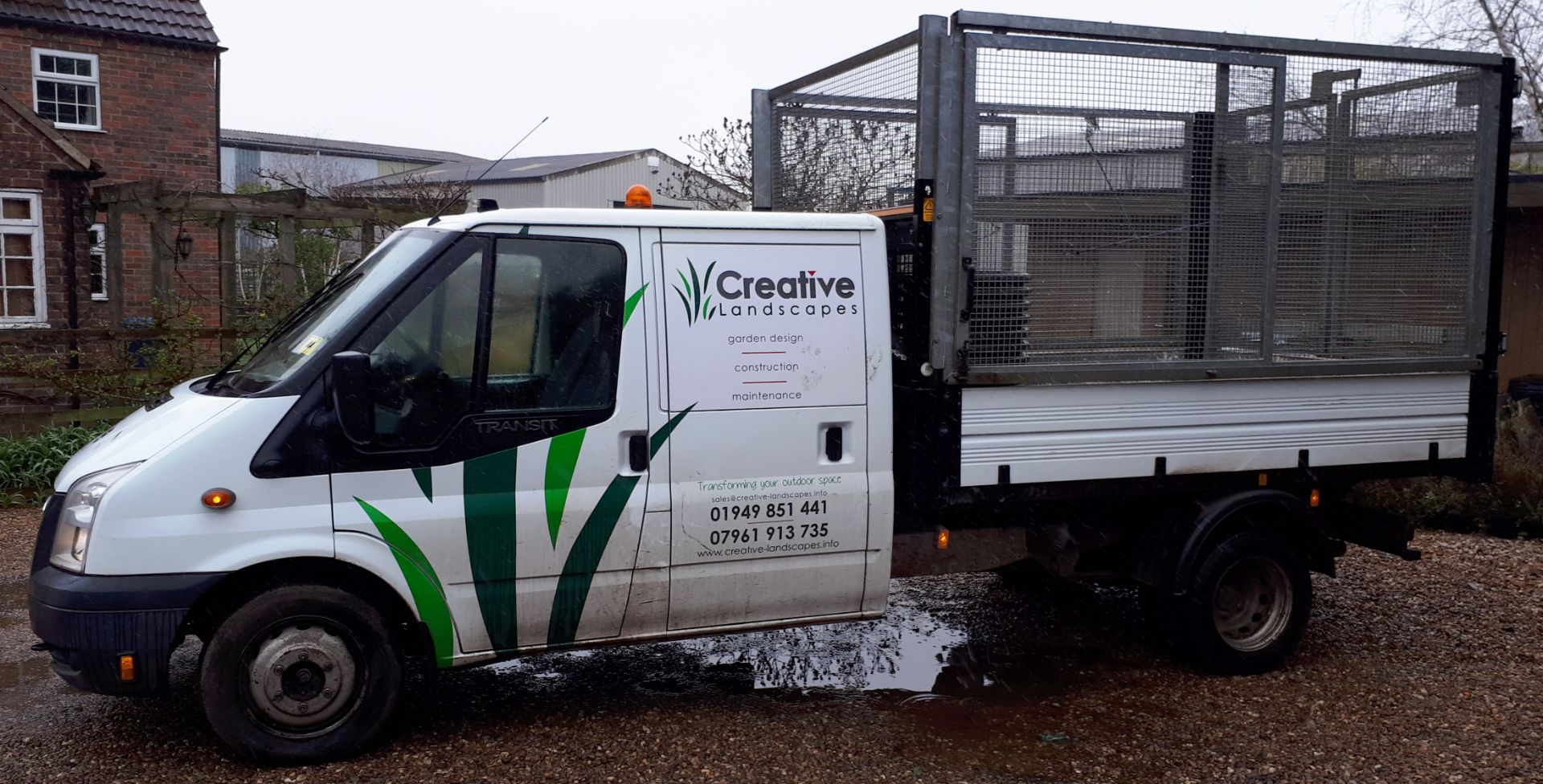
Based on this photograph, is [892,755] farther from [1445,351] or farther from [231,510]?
[1445,351]

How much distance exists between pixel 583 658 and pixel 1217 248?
3.61 meters

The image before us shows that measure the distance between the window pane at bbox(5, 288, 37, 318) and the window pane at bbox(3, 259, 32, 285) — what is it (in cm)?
12

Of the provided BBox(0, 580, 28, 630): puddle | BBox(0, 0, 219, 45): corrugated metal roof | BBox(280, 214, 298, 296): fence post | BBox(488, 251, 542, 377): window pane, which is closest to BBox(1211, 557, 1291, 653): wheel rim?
BBox(488, 251, 542, 377): window pane

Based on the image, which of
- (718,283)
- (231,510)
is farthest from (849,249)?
(231,510)

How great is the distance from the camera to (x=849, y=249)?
203 inches

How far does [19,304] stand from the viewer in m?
16.6

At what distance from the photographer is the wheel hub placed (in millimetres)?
4465

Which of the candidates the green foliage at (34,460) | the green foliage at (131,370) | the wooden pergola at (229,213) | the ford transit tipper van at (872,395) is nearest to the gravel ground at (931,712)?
the ford transit tipper van at (872,395)

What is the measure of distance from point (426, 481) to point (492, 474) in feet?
0.79

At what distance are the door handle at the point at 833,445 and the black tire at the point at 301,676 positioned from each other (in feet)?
6.08

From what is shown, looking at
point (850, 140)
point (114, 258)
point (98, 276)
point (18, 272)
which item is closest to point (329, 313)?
point (850, 140)

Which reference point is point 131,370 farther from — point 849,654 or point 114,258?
Result: point 849,654

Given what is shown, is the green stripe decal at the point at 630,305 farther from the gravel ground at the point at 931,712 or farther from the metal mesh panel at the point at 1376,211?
the metal mesh panel at the point at 1376,211

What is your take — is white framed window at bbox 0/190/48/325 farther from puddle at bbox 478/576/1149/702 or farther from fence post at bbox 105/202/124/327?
puddle at bbox 478/576/1149/702
